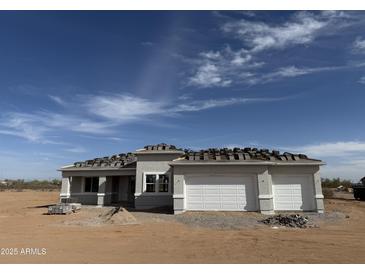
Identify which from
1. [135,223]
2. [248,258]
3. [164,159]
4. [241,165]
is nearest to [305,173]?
[241,165]

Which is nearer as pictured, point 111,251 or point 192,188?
point 111,251

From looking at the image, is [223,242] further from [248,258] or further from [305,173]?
[305,173]

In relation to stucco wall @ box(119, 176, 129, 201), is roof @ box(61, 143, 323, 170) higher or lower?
higher

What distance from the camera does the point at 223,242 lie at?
1005 centimetres

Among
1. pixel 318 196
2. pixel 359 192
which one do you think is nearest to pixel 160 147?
pixel 318 196

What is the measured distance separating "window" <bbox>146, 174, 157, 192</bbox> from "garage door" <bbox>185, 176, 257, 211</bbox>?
3696 millimetres

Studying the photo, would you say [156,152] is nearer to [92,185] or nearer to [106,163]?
[106,163]

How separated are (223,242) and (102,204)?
16504 millimetres

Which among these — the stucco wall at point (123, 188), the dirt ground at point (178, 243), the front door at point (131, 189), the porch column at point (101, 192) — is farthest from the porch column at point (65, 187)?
the dirt ground at point (178, 243)

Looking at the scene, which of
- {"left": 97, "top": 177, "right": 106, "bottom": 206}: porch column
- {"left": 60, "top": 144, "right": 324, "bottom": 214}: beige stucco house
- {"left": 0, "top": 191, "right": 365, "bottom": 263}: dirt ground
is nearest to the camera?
{"left": 0, "top": 191, "right": 365, "bottom": 263}: dirt ground

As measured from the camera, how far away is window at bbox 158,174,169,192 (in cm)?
2175

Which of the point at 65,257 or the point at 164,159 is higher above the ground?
the point at 164,159

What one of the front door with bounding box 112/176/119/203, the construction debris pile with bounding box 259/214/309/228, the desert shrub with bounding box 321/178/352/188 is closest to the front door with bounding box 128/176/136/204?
the front door with bounding box 112/176/119/203

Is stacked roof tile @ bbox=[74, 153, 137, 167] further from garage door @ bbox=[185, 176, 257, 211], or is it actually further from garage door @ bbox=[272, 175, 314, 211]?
garage door @ bbox=[272, 175, 314, 211]
